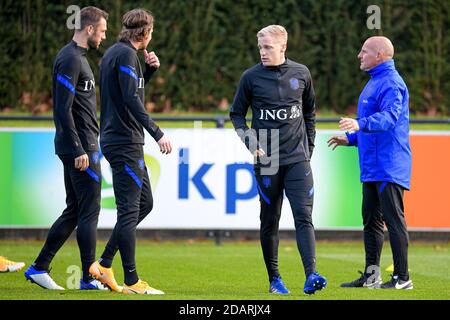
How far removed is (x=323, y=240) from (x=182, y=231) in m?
1.87

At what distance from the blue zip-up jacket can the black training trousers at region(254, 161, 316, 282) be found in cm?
90

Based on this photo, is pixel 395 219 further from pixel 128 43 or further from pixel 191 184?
pixel 191 184

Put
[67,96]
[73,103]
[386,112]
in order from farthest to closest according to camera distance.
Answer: [386,112]
[73,103]
[67,96]

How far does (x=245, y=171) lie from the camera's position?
15297mm

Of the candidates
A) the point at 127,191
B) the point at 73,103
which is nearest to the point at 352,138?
the point at 127,191

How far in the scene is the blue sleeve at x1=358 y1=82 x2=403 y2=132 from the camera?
10.2 metres

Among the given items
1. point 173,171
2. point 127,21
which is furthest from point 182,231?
point 127,21

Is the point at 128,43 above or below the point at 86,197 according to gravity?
above

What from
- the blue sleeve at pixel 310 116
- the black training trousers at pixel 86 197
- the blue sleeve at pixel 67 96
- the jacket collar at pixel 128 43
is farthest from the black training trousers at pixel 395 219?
the blue sleeve at pixel 67 96

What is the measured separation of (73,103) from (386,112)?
2.67 meters

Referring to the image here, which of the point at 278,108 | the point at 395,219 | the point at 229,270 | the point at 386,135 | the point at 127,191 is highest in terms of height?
the point at 278,108

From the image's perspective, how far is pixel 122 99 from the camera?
9.73 metres

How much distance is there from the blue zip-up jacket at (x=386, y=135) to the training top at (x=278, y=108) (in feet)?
2.64

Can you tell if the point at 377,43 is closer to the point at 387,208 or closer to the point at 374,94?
the point at 374,94
